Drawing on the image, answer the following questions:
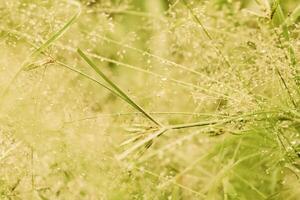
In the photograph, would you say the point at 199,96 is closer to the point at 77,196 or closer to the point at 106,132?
the point at 106,132

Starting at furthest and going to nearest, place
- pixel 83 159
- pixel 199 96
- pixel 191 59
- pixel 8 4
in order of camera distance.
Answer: pixel 191 59 → pixel 8 4 → pixel 83 159 → pixel 199 96

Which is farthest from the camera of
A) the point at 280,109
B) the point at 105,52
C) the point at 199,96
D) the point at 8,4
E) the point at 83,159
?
the point at 105,52

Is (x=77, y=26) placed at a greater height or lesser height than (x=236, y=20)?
lesser

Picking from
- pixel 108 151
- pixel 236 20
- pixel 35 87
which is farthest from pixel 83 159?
pixel 236 20

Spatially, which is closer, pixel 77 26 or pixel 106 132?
pixel 106 132

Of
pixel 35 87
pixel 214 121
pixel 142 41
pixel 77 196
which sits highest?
pixel 214 121

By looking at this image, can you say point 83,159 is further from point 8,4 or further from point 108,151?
point 8,4
